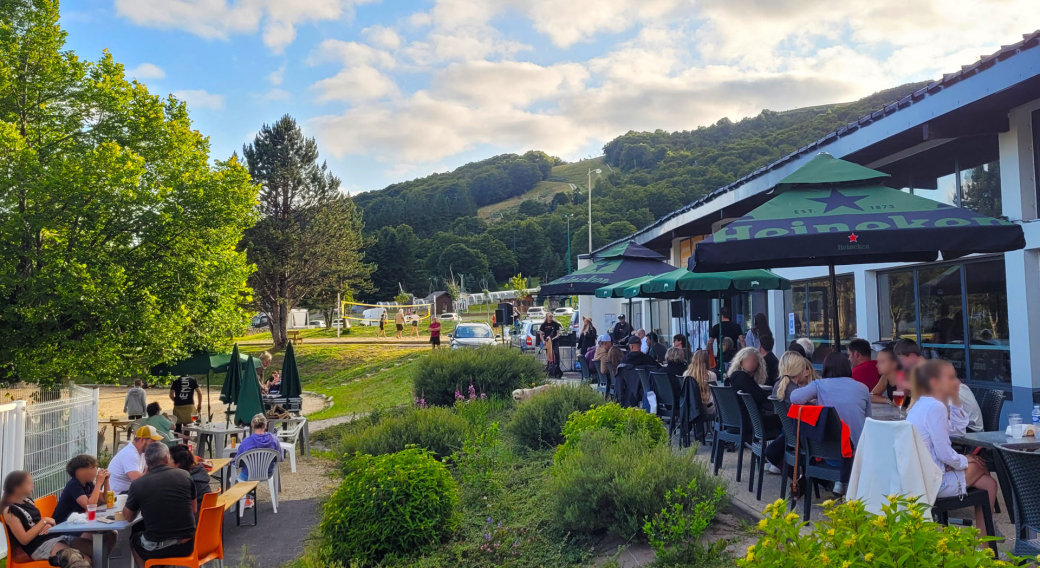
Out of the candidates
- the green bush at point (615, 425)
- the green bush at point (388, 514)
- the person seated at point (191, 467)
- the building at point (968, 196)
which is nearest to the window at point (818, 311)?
the building at point (968, 196)

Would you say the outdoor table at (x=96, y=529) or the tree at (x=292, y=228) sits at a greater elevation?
the tree at (x=292, y=228)

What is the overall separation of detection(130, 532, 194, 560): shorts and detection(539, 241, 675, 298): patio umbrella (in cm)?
939

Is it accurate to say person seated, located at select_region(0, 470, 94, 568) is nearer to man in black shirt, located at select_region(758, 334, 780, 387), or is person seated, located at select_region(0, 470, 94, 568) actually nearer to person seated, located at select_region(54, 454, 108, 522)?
person seated, located at select_region(54, 454, 108, 522)

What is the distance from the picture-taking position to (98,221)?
54.4ft

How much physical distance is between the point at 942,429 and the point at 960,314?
20.6ft

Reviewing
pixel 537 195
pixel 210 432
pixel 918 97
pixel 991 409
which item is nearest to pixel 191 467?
pixel 210 432

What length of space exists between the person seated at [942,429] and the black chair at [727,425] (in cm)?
217

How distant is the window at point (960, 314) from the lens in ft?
30.2

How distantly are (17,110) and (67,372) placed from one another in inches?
254

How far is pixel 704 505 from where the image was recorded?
5270 millimetres

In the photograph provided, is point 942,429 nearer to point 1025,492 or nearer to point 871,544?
point 1025,492

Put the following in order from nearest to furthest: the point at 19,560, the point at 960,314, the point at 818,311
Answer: the point at 19,560
the point at 960,314
the point at 818,311

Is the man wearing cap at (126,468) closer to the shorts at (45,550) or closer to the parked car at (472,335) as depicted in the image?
the shorts at (45,550)

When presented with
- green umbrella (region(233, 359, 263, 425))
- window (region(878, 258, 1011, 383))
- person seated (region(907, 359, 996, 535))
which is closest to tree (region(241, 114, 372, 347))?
green umbrella (region(233, 359, 263, 425))
